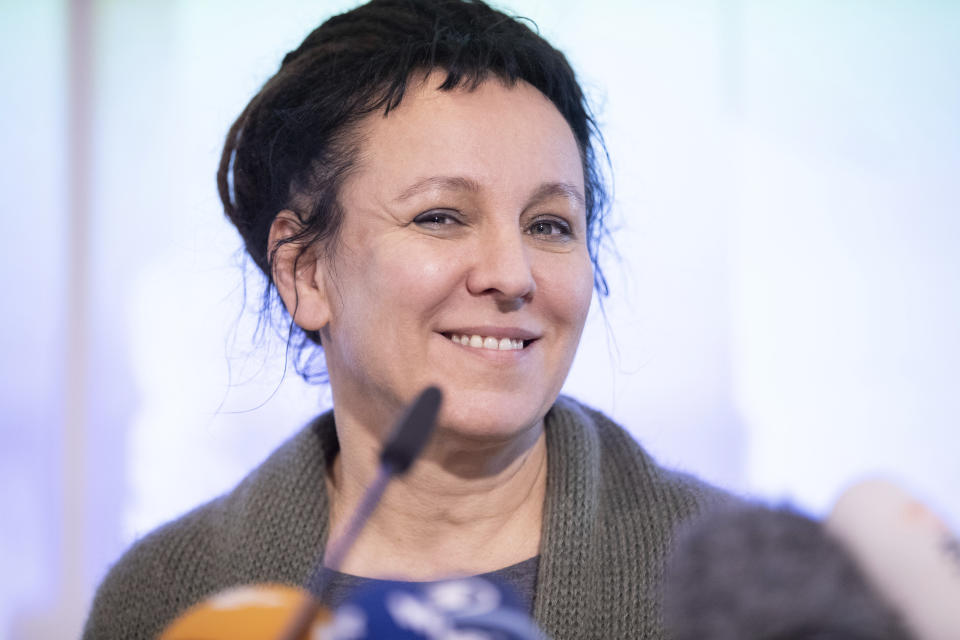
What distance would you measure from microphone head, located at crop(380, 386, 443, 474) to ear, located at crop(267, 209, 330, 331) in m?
0.58

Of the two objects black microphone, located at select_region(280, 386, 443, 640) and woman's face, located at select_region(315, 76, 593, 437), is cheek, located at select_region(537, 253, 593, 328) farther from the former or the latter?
black microphone, located at select_region(280, 386, 443, 640)

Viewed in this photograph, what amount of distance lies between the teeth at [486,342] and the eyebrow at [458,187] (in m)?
0.14

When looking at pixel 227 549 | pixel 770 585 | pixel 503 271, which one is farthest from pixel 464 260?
pixel 770 585

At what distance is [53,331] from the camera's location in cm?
225

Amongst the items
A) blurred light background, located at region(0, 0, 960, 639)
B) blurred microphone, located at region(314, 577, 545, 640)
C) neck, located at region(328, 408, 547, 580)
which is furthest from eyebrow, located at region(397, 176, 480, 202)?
blurred light background, located at region(0, 0, 960, 639)

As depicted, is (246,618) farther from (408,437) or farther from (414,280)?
(414,280)

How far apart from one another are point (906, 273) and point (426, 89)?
1545mm

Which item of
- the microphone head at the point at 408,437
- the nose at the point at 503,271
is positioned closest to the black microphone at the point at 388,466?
the microphone head at the point at 408,437

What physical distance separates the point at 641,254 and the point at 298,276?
1229mm

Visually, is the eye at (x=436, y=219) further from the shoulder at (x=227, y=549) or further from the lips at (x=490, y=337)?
the shoulder at (x=227, y=549)

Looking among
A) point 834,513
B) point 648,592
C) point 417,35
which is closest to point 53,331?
point 417,35

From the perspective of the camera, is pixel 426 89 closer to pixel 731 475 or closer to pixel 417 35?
pixel 417 35

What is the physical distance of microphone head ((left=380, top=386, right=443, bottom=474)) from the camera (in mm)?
511

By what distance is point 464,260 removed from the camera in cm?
97
